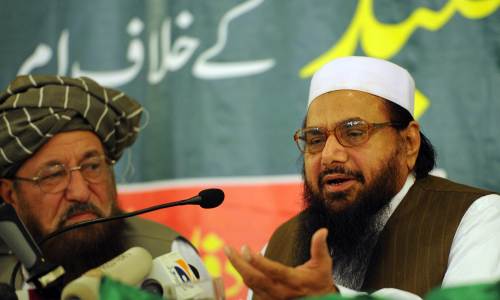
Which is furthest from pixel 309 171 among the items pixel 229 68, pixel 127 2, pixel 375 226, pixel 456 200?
pixel 127 2

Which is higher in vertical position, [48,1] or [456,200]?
[48,1]

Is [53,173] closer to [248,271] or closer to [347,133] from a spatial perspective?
[347,133]

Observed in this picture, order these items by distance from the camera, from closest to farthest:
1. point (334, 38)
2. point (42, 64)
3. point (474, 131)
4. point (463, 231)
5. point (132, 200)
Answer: point (463, 231)
point (474, 131)
point (334, 38)
point (132, 200)
point (42, 64)

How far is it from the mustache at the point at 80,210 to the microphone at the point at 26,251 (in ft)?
3.97

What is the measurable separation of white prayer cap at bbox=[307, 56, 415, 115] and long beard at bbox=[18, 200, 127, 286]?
3.50ft

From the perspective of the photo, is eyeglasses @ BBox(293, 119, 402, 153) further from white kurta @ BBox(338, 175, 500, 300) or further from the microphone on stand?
the microphone on stand

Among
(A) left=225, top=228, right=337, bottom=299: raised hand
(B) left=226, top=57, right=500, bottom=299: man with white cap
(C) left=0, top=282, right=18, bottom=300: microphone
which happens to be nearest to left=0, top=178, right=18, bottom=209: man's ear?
(B) left=226, top=57, right=500, bottom=299: man with white cap

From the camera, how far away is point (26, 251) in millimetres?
1912

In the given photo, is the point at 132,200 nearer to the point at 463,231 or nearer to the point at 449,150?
the point at 449,150

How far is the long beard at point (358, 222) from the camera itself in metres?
2.66

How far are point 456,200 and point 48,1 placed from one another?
9.35ft

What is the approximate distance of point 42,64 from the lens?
4418 mm

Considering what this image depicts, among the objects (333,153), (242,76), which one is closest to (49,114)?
(242,76)

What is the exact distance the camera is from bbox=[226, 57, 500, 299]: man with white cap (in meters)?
2.43
